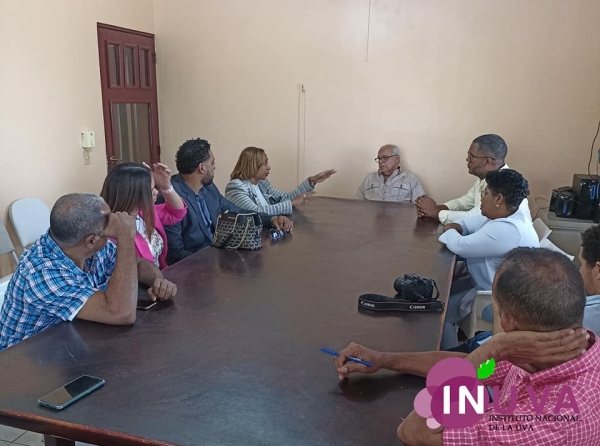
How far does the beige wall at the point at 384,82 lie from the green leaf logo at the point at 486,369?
347cm

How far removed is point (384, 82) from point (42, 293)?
140 inches

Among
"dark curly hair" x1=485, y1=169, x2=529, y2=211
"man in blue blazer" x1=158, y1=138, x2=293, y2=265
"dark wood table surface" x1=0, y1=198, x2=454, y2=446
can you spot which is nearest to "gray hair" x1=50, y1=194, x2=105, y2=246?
"dark wood table surface" x1=0, y1=198, x2=454, y2=446

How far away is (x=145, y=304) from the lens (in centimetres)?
177

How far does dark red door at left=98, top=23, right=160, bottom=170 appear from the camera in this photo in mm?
4180

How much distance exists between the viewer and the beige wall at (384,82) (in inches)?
162

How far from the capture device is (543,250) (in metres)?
1.16

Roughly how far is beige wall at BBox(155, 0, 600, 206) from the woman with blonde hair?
0.99 metres

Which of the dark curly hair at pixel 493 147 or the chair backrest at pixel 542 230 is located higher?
the dark curly hair at pixel 493 147

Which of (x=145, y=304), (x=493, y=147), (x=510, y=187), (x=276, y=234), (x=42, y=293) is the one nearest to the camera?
(x=42, y=293)

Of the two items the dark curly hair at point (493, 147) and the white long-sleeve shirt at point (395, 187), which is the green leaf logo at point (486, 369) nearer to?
the dark curly hair at point (493, 147)

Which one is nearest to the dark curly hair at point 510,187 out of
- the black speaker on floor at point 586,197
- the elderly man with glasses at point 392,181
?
the black speaker on floor at point 586,197

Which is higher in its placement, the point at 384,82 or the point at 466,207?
the point at 384,82

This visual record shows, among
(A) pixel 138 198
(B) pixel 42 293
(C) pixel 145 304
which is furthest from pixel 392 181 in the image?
(B) pixel 42 293

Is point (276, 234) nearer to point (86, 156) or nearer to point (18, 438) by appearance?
point (18, 438)
